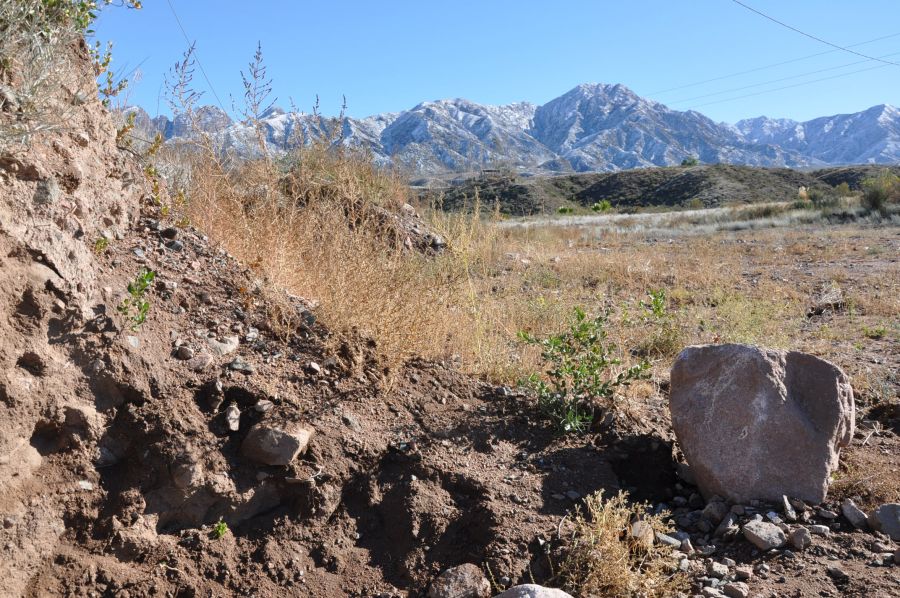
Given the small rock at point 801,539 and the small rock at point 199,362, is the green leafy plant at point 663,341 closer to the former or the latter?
the small rock at point 801,539

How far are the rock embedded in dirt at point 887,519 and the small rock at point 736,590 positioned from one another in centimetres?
75

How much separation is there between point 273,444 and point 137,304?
32.0 inches

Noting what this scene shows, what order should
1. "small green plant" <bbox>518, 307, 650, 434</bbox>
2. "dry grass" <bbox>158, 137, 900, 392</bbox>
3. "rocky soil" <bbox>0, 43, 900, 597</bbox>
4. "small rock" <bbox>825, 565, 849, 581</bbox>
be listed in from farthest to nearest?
A: 1. "dry grass" <bbox>158, 137, 900, 392</bbox>
2. "small green plant" <bbox>518, 307, 650, 434</bbox>
3. "small rock" <bbox>825, 565, 849, 581</bbox>
4. "rocky soil" <bbox>0, 43, 900, 597</bbox>

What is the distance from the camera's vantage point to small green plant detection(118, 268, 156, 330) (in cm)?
259

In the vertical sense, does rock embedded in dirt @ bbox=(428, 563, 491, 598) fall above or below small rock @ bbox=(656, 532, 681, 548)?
above

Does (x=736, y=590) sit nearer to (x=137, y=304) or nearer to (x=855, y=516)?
(x=855, y=516)

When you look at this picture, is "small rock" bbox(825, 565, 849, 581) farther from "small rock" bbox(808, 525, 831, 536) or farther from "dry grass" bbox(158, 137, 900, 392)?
"dry grass" bbox(158, 137, 900, 392)

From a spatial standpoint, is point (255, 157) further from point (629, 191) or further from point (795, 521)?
point (629, 191)

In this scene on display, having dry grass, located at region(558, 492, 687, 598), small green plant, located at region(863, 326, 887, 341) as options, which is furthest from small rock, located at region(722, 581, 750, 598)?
small green plant, located at region(863, 326, 887, 341)

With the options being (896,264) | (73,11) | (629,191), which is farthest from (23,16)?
(629,191)

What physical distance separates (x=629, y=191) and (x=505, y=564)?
4352 cm

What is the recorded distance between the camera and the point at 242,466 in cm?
254

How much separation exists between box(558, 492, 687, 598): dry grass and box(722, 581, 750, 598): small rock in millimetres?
143

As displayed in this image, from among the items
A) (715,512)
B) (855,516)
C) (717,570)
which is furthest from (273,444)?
(855,516)
